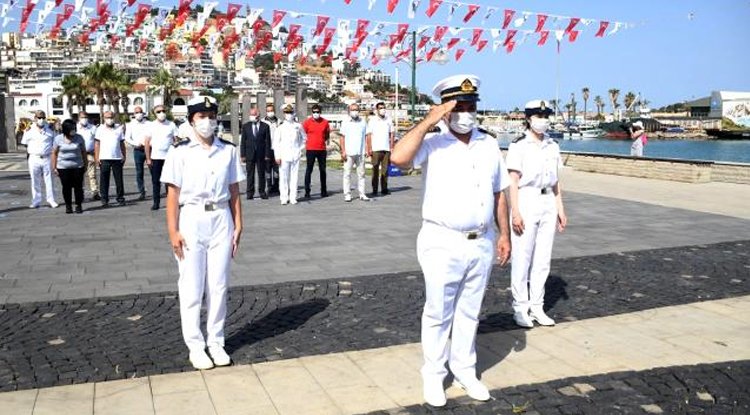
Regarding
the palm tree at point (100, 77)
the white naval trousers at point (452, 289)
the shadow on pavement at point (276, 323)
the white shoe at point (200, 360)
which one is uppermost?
the palm tree at point (100, 77)

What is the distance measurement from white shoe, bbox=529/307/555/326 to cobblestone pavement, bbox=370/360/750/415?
1160 mm

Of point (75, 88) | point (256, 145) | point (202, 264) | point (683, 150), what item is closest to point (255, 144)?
point (256, 145)

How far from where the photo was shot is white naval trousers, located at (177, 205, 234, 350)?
4.69 m

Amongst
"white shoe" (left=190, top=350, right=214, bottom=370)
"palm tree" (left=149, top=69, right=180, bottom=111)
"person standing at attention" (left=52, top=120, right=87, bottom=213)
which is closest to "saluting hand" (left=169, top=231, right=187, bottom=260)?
"white shoe" (left=190, top=350, right=214, bottom=370)

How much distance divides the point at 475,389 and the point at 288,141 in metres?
9.76

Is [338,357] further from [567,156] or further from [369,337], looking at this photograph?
[567,156]

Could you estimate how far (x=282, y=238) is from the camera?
983cm

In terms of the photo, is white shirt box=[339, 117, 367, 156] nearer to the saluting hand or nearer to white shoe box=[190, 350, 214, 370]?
the saluting hand

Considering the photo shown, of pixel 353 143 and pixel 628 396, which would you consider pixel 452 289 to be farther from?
pixel 353 143

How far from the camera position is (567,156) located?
928 inches

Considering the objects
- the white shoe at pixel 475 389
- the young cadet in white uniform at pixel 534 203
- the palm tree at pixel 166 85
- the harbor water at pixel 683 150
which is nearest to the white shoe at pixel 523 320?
the young cadet in white uniform at pixel 534 203

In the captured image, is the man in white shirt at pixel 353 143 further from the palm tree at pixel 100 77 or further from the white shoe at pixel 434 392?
the palm tree at pixel 100 77

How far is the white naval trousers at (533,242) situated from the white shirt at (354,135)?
846 cm

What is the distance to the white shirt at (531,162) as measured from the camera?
555 cm
